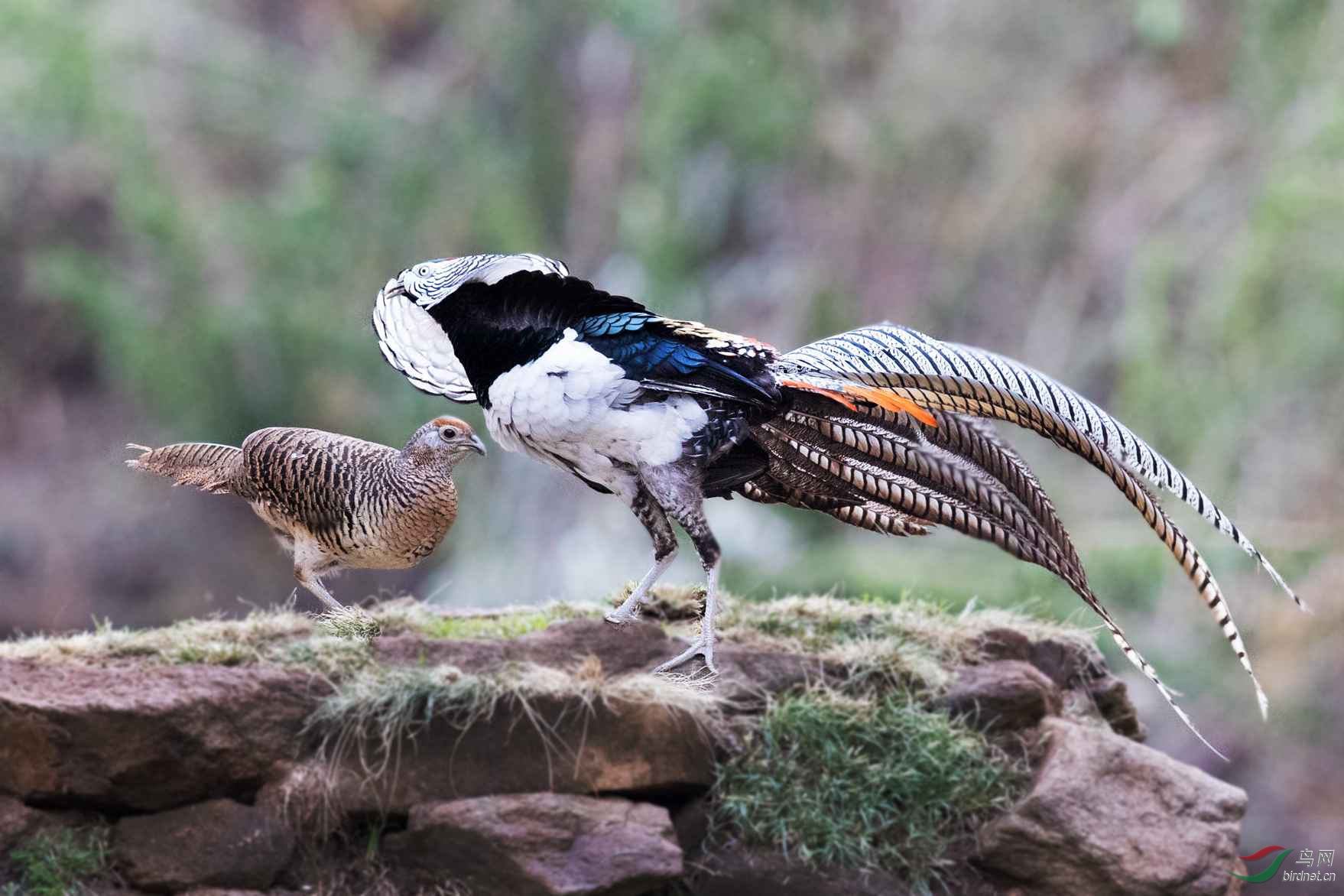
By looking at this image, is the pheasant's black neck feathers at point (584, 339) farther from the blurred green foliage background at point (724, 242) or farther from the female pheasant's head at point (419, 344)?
the blurred green foliage background at point (724, 242)

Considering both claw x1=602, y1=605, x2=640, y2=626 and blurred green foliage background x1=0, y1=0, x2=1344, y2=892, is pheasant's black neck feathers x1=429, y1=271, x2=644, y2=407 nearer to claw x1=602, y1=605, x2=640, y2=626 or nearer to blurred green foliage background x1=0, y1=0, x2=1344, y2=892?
claw x1=602, y1=605, x2=640, y2=626

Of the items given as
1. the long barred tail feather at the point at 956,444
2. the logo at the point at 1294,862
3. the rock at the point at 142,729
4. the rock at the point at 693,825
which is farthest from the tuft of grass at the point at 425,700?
the logo at the point at 1294,862

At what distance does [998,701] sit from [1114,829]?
552 millimetres

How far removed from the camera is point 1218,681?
912 centimetres

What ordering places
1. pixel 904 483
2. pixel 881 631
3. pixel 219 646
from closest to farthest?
pixel 904 483 → pixel 219 646 → pixel 881 631

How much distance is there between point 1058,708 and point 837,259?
6.33 metres

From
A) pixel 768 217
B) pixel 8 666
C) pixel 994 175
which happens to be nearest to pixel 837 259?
pixel 768 217

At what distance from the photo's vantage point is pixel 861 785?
176 inches

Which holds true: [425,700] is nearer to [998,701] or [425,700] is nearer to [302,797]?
[302,797]

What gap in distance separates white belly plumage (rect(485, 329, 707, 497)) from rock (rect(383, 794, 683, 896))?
4.41ft

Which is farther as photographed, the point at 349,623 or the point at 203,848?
the point at 203,848

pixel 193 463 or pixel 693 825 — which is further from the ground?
pixel 193 463

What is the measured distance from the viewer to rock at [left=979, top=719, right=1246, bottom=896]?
4281 mm

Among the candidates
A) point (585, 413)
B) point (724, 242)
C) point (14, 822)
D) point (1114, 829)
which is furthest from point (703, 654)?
point (724, 242)
